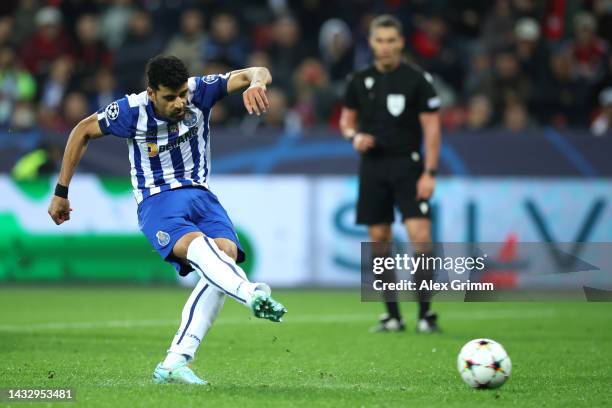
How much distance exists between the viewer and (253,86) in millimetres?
6188

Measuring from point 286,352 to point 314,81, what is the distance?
8.15 meters

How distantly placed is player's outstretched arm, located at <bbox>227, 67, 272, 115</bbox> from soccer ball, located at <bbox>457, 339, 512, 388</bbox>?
1.69 meters

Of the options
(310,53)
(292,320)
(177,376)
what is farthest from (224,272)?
(310,53)

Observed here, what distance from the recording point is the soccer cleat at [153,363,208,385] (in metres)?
6.19

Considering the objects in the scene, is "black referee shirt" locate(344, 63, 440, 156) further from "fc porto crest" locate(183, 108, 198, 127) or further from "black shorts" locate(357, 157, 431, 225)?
"fc porto crest" locate(183, 108, 198, 127)

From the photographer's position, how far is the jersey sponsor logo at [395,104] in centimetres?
980

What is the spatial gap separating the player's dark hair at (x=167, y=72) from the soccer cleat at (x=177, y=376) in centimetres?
148

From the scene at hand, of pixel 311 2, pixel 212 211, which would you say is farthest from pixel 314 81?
pixel 212 211

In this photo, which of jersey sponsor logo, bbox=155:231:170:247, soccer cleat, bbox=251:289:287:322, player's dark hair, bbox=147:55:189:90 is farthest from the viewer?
jersey sponsor logo, bbox=155:231:170:247

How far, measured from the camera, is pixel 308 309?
11.6 meters

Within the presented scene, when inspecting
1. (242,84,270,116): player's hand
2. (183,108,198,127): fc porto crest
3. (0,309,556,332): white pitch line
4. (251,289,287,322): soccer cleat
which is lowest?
(0,309,556,332): white pitch line

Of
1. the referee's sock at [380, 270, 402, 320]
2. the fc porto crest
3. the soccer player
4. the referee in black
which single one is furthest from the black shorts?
the fc porto crest

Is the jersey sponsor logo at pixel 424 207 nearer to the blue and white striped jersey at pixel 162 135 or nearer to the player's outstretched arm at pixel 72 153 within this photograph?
the blue and white striped jersey at pixel 162 135

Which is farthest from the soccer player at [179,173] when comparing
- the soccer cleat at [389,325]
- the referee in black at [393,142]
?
the soccer cleat at [389,325]
